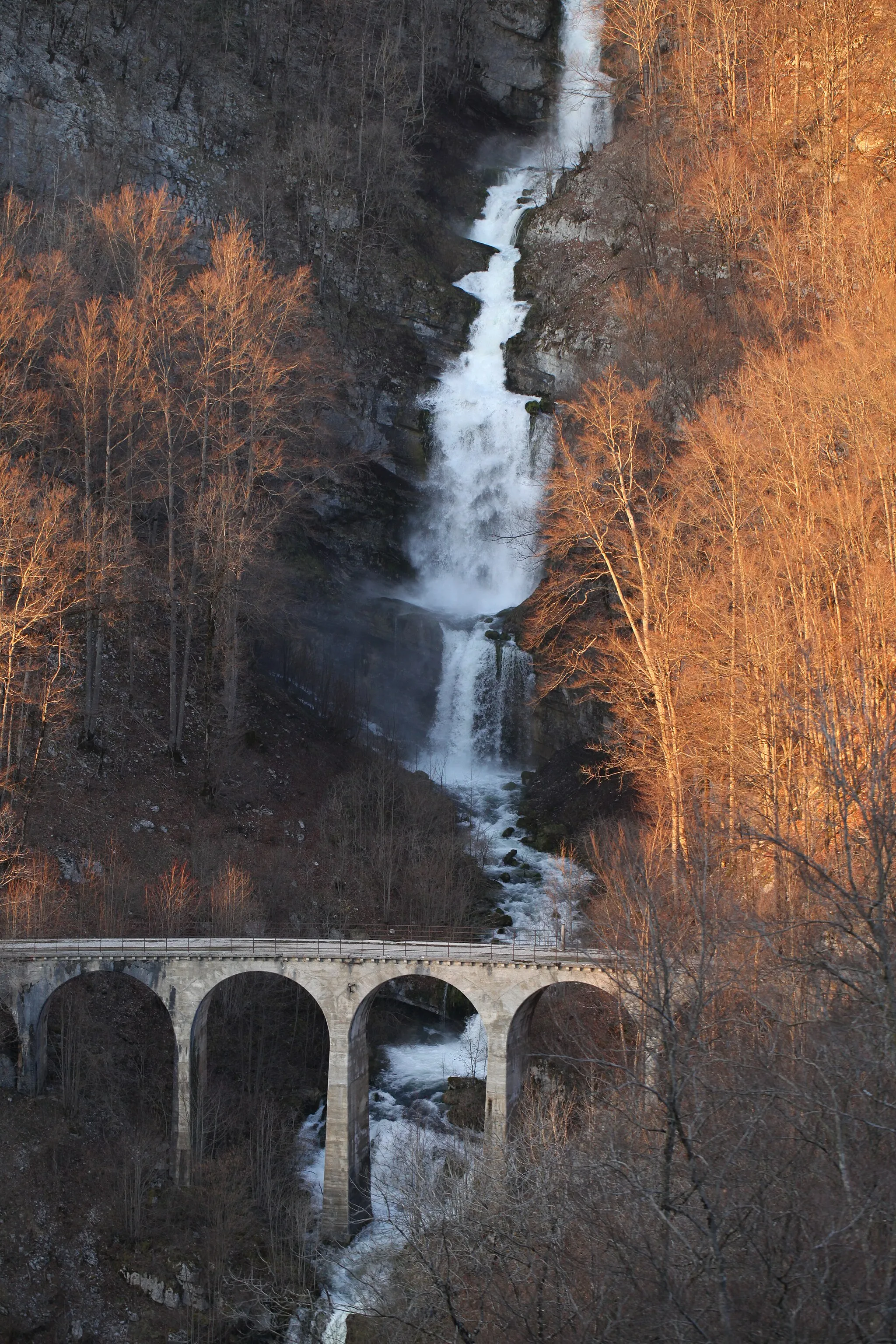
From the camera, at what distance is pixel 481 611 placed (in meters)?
51.3

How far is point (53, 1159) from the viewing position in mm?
24875

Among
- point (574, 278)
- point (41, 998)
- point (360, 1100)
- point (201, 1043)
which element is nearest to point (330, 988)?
point (360, 1100)

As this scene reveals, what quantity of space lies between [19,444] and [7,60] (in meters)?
27.3

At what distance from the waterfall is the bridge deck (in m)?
17.1

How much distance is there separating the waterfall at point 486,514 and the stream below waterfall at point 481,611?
7 centimetres

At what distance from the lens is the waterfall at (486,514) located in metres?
46.9

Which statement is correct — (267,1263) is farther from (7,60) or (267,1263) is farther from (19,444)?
(7,60)

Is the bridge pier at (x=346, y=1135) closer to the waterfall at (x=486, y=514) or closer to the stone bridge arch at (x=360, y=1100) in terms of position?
the stone bridge arch at (x=360, y=1100)

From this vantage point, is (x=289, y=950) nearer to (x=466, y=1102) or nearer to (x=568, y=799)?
(x=466, y=1102)

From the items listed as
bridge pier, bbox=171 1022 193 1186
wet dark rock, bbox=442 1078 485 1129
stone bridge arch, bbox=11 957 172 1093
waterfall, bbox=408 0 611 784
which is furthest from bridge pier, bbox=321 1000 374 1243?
waterfall, bbox=408 0 611 784

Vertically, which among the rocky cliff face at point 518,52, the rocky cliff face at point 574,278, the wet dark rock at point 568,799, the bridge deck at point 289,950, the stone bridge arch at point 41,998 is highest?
the rocky cliff face at point 518,52

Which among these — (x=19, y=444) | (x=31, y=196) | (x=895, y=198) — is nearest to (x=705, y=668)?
(x=895, y=198)

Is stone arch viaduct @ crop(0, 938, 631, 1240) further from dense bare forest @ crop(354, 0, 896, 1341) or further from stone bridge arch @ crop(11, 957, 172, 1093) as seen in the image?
dense bare forest @ crop(354, 0, 896, 1341)

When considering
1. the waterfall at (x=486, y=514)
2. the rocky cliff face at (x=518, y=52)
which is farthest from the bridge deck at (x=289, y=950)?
the rocky cliff face at (x=518, y=52)
